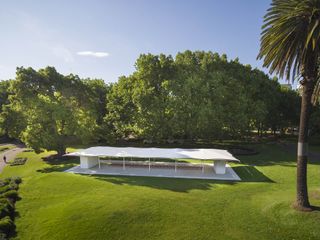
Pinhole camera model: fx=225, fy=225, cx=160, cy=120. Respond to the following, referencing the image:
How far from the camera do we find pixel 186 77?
→ 121 ft

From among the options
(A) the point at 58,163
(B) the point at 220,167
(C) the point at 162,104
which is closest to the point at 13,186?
(A) the point at 58,163

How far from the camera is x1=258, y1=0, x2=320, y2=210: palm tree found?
486 inches

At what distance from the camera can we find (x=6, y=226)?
1214cm

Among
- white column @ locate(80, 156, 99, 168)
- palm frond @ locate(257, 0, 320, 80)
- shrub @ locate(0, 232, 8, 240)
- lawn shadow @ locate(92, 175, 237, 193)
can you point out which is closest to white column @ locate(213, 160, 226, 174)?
lawn shadow @ locate(92, 175, 237, 193)

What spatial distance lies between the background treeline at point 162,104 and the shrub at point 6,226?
17.8 metres

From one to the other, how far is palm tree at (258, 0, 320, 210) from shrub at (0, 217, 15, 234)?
16563 millimetres

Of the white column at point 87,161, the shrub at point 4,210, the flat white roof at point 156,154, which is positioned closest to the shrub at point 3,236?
the shrub at point 4,210

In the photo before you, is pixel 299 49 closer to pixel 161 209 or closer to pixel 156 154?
pixel 161 209

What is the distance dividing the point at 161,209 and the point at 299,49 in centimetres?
1281

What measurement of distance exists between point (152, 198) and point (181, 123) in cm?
1978

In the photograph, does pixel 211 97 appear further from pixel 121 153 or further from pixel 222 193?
pixel 222 193

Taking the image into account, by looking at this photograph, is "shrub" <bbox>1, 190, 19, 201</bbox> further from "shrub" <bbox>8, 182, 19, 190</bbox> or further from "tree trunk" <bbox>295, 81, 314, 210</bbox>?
"tree trunk" <bbox>295, 81, 314, 210</bbox>

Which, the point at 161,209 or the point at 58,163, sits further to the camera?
the point at 58,163

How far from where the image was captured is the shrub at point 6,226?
39.4 feet
